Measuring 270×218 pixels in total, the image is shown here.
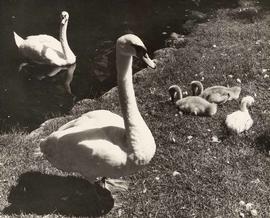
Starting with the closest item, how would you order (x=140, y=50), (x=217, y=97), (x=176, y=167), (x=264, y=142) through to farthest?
(x=140, y=50) → (x=176, y=167) → (x=264, y=142) → (x=217, y=97)

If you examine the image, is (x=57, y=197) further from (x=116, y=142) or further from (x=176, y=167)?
(x=176, y=167)

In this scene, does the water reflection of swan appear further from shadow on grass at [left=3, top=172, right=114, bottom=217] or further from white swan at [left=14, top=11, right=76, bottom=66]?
shadow on grass at [left=3, top=172, right=114, bottom=217]

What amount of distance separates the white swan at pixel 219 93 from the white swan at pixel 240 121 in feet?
1.41

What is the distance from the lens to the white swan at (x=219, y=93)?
8.00m

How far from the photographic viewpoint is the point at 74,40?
41.4 feet

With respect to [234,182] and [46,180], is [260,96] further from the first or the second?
[46,180]

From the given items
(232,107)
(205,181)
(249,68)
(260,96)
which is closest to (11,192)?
(205,181)

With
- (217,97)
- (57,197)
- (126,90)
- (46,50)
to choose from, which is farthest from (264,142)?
(46,50)

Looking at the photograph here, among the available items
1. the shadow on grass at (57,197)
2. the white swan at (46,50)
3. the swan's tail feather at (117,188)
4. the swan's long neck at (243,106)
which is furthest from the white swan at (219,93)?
the white swan at (46,50)

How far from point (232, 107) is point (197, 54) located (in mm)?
2469

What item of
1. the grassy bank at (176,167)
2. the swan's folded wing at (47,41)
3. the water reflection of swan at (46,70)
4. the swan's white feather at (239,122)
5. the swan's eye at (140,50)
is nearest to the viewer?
the swan's eye at (140,50)

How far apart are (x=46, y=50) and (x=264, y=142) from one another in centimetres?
598

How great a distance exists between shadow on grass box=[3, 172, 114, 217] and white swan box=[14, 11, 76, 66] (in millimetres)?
5047

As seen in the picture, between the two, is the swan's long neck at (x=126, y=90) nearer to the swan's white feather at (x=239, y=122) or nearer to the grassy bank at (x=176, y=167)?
the grassy bank at (x=176, y=167)
